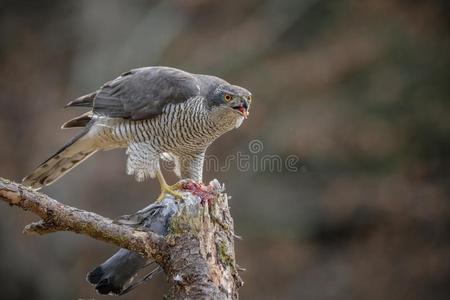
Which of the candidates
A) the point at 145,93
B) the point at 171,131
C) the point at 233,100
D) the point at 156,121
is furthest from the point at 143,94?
the point at 233,100

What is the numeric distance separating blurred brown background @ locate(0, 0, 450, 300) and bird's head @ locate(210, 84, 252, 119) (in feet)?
15.6

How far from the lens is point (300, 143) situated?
10945 mm

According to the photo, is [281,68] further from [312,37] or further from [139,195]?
[139,195]

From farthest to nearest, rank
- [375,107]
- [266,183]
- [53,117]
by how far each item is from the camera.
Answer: [53,117] < [375,107] < [266,183]

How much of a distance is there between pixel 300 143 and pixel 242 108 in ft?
17.9

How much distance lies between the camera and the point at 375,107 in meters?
11.3

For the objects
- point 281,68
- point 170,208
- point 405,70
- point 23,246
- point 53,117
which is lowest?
point 170,208

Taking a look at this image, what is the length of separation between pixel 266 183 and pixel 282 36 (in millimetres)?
3210

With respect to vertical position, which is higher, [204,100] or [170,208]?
[204,100]

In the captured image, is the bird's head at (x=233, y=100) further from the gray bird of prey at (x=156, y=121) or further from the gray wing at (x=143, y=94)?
the gray wing at (x=143, y=94)

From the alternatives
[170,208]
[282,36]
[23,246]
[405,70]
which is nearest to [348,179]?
[405,70]

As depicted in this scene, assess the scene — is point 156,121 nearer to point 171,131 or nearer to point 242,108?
point 171,131

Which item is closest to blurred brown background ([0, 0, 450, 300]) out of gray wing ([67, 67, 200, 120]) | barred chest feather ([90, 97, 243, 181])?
gray wing ([67, 67, 200, 120])

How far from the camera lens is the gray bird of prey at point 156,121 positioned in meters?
5.76
